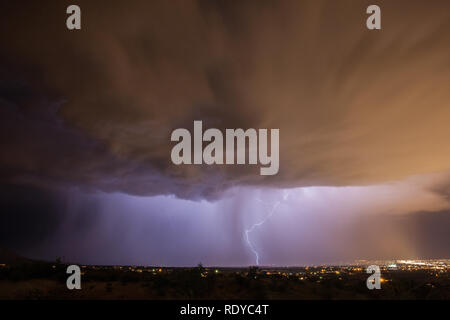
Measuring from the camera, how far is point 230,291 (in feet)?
75.8

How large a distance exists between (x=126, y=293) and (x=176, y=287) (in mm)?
3262
